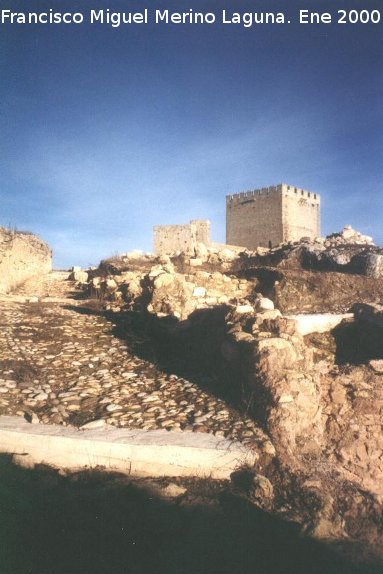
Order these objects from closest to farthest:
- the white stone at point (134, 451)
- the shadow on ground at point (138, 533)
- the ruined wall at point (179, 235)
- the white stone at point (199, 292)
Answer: the shadow on ground at point (138, 533), the white stone at point (134, 451), the white stone at point (199, 292), the ruined wall at point (179, 235)

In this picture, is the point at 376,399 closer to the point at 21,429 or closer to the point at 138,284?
the point at 21,429

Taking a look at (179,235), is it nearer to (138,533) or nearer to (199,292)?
(199,292)

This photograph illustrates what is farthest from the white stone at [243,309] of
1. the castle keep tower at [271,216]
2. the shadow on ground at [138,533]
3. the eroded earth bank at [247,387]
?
the castle keep tower at [271,216]

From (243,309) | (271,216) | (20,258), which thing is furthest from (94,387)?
(271,216)

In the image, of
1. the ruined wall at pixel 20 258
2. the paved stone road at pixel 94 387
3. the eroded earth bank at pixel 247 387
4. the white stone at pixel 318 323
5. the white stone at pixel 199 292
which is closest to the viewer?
the eroded earth bank at pixel 247 387

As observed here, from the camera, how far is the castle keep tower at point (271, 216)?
93.2ft

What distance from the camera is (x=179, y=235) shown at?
79.5 ft

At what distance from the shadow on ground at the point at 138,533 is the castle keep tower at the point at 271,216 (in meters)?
25.9

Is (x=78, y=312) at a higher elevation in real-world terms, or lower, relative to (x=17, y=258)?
lower

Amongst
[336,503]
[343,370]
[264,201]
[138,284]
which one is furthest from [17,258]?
[264,201]

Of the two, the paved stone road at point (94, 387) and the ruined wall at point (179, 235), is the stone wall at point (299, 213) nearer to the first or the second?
the ruined wall at point (179, 235)

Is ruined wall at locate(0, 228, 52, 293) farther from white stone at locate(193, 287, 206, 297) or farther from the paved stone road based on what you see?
white stone at locate(193, 287, 206, 297)

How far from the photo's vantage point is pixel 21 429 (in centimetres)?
285

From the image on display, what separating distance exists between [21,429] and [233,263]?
11.4m
